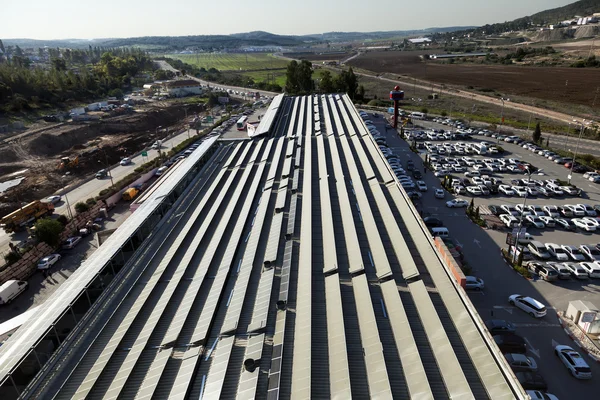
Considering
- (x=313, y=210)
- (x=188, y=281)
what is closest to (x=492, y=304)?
(x=313, y=210)

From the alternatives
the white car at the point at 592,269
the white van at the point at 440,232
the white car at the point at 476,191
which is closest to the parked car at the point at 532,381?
the white car at the point at 592,269

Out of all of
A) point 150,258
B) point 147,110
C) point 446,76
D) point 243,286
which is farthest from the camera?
point 446,76

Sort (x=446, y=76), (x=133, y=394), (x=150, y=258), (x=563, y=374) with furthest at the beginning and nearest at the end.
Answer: (x=446, y=76) → (x=150, y=258) → (x=563, y=374) → (x=133, y=394)

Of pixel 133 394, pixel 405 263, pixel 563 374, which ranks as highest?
pixel 405 263

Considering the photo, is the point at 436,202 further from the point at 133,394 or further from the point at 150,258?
the point at 133,394

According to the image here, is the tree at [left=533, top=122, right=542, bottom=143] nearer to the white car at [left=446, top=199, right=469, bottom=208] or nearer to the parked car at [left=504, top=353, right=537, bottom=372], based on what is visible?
the white car at [left=446, top=199, right=469, bottom=208]

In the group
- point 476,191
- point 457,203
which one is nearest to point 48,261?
point 457,203

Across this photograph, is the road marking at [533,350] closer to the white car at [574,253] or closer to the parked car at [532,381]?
the parked car at [532,381]

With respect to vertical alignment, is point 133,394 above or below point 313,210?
below
